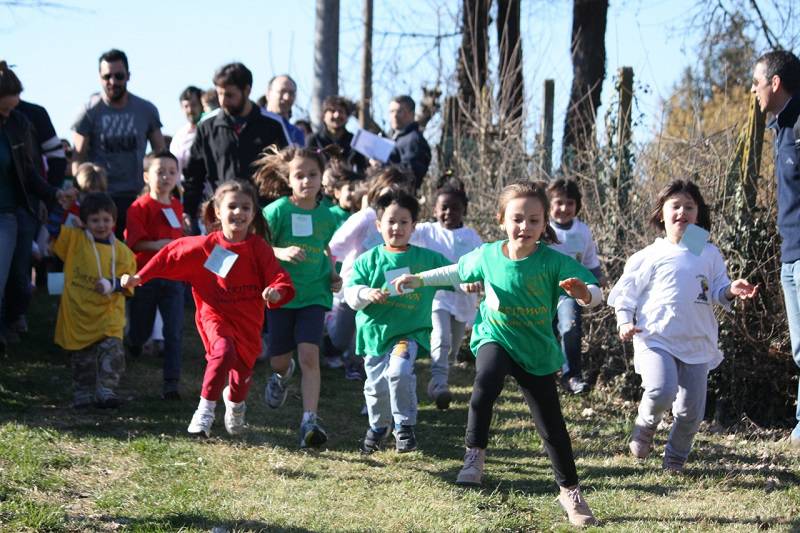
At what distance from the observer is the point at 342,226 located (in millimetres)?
7742

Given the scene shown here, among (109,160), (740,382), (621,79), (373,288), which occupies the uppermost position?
(621,79)

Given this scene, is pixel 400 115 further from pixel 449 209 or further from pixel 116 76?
pixel 116 76

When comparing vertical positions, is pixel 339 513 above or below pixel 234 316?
below

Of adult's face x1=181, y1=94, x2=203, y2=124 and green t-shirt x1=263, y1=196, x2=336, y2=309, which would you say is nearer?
green t-shirt x1=263, y1=196, x2=336, y2=309

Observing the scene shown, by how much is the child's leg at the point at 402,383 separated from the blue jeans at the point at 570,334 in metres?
2.11

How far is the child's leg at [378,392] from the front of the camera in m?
6.77

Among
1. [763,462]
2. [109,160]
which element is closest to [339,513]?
[763,462]

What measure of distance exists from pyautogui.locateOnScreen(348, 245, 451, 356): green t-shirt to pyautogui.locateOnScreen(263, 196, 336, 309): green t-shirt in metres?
0.41

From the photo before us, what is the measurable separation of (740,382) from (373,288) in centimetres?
287

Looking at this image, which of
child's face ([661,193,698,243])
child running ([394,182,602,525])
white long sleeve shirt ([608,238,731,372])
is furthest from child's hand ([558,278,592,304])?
child's face ([661,193,698,243])

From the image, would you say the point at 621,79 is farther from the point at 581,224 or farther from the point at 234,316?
the point at 234,316

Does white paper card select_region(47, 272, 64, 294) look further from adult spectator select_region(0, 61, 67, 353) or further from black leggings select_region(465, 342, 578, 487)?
black leggings select_region(465, 342, 578, 487)

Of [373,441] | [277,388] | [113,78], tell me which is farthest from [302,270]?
[113,78]

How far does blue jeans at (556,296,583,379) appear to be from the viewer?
8.45 metres
